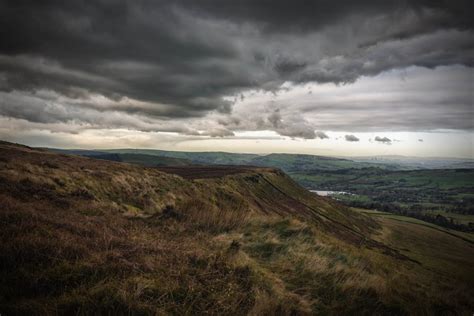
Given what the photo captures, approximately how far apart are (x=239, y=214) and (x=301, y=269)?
569cm

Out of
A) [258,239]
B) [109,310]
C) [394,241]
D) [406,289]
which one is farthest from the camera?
[394,241]

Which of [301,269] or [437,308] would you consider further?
[301,269]

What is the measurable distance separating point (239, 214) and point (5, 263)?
9474 millimetres

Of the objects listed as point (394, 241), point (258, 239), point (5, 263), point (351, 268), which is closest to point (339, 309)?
point (351, 268)

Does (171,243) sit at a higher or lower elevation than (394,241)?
higher

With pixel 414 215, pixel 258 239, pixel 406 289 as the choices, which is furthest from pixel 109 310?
pixel 414 215

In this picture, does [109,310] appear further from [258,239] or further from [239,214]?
[239,214]

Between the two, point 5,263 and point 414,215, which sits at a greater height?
point 5,263

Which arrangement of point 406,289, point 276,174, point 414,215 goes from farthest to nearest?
point 414,215, point 276,174, point 406,289

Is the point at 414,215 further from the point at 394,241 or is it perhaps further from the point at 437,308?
the point at 437,308

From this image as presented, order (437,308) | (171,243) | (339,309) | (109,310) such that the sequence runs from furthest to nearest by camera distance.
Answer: (171,243), (437,308), (339,309), (109,310)

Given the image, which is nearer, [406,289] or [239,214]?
[406,289]

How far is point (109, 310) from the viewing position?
4.82 metres

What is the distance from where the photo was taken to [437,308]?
7277 mm
